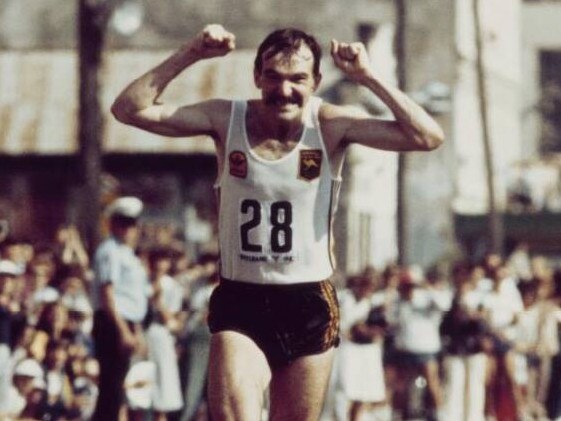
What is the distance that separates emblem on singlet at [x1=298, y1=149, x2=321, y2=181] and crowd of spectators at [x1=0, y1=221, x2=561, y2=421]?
22.6ft

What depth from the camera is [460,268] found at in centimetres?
2536

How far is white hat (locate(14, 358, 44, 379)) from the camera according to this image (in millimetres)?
17594

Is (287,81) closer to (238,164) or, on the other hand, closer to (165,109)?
(238,164)

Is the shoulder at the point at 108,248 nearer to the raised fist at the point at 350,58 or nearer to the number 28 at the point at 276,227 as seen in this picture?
the number 28 at the point at 276,227

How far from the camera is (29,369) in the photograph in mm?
17641

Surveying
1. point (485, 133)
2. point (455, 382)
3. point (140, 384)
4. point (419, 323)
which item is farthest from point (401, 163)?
point (140, 384)

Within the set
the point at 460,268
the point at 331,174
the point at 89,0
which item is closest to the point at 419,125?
the point at 331,174

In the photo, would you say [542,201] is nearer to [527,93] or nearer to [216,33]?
[527,93]

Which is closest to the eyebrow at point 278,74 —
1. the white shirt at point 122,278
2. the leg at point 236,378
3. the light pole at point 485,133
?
the leg at point 236,378

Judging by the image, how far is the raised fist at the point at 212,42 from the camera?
34.2 ft

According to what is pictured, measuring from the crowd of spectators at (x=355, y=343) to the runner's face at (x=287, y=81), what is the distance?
22.9 feet

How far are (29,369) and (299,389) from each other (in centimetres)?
721

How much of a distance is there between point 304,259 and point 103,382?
685 cm

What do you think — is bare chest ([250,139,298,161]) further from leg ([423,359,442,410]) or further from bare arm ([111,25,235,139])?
leg ([423,359,442,410])
